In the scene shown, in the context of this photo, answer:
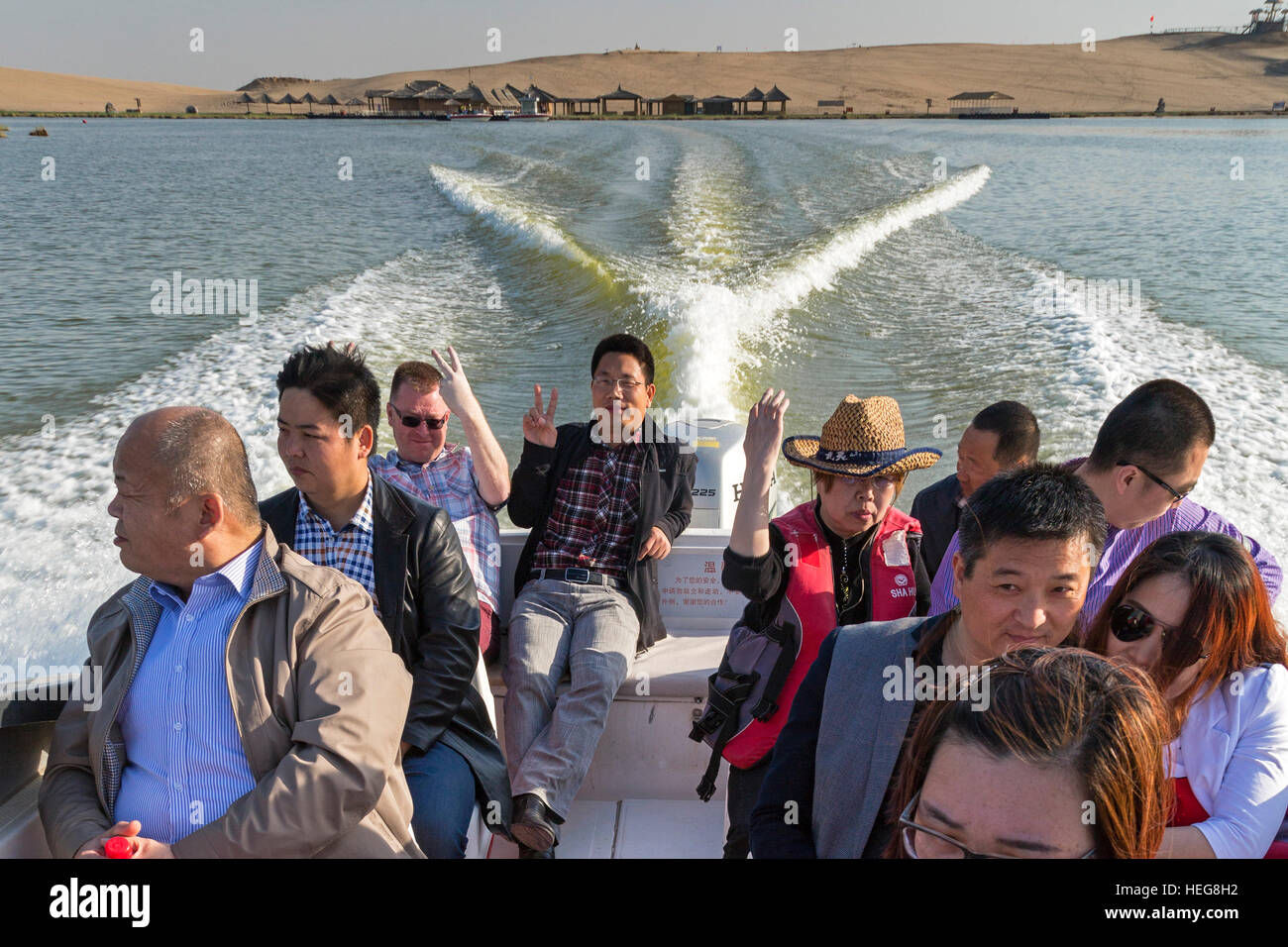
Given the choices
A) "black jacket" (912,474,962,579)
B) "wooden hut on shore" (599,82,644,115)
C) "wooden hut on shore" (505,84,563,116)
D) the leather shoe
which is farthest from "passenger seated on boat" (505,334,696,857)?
"wooden hut on shore" (505,84,563,116)

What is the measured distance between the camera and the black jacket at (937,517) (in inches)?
132

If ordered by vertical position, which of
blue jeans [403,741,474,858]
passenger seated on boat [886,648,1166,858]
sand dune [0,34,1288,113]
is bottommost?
blue jeans [403,741,474,858]

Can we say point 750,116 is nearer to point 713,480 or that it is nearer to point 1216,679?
point 713,480

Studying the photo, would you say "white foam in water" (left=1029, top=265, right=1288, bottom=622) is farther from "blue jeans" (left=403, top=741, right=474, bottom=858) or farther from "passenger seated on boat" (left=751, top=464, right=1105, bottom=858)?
"blue jeans" (left=403, top=741, right=474, bottom=858)

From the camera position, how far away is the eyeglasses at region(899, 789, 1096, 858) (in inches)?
46.2

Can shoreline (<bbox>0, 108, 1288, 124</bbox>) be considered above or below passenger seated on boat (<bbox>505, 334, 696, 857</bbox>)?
above

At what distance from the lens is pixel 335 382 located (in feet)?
8.80

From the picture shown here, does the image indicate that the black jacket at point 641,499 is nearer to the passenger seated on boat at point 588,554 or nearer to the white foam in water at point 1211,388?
the passenger seated on boat at point 588,554

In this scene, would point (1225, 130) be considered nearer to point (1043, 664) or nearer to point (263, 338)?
point (263, 338)

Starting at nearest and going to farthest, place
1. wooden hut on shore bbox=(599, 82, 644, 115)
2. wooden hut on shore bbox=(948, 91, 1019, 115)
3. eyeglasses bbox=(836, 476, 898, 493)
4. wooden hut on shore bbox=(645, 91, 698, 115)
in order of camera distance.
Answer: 1. eyeglasses bbox=(836, 476, 898, 493)
2. wooden hut on shore bbox=(599, 82, 644, 115)
3. wooden hut on shore bbox=(645, 91, 698, 115)
4. wooden hut on shore bbox=(948, 91, 1019, 115)

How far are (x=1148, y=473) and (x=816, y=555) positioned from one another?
3.13ft

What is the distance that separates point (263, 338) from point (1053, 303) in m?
8.36
